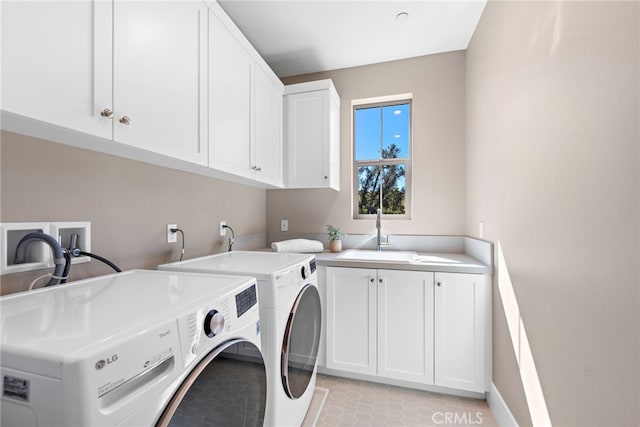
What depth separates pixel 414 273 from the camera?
1773mm

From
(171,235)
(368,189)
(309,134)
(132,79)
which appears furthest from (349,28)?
(171,235)

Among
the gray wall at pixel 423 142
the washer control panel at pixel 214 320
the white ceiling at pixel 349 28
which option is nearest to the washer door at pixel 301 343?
the washer control panel at pixel 214 320

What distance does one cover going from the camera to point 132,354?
0.52 meters

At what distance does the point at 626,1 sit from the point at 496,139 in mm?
946

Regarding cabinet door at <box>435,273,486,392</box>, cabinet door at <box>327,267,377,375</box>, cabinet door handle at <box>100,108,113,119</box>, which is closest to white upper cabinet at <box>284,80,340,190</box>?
cabinet door at <box>327,267,377,375</box>

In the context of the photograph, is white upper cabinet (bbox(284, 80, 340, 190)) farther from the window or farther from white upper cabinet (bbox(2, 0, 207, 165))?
white upper cabinet (bbox(2, 0, 207, 165))

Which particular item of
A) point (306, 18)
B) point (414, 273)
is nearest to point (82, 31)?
point (306, 18)

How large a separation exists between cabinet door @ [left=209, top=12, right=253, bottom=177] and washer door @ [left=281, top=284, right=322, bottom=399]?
85 cm

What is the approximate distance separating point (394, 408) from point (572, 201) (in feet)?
4.92

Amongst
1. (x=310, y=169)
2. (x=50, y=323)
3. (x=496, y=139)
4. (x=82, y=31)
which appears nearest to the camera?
(x=50, y=323)

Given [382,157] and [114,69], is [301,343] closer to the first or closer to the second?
[114,69]

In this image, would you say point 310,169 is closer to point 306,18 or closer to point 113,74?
point 306,18

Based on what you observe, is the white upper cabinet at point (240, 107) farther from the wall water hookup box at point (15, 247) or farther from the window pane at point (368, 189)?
the window pane at point (368, 189)

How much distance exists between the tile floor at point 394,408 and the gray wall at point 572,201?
287 millimetres
